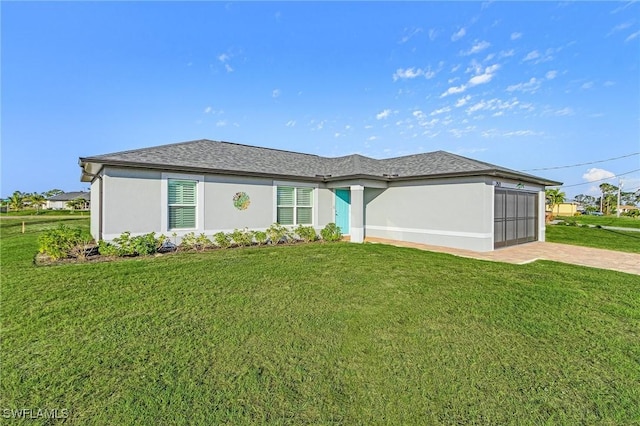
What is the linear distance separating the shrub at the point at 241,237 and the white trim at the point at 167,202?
1199 millimetres

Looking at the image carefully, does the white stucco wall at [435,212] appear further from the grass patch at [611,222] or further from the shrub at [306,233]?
the grass patch at [611,222]

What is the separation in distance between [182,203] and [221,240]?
1.92 m

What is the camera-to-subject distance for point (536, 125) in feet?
63.7

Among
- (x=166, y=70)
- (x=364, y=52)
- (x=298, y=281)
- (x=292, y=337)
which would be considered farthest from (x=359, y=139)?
(x=292, y=337)

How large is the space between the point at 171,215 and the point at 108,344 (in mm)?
6981

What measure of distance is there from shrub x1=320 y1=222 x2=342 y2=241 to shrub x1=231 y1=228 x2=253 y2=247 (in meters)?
3.42

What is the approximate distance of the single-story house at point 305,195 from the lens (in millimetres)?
9469

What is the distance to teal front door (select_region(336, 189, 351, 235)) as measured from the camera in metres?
14.8

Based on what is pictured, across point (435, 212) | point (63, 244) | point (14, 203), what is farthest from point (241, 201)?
point (14, 203)

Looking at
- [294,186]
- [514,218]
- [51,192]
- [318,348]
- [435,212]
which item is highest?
[51,192]

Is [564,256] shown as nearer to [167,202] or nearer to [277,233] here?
[277,233]

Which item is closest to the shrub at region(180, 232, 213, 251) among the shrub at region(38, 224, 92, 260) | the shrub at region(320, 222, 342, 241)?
the shrub at region(38, 224, 92, 260)

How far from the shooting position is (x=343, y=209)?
1502 cm

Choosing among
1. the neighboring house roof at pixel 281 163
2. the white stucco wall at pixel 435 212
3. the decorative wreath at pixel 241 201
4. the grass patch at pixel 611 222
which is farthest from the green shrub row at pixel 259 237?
the grass patch at pixel 611 222
